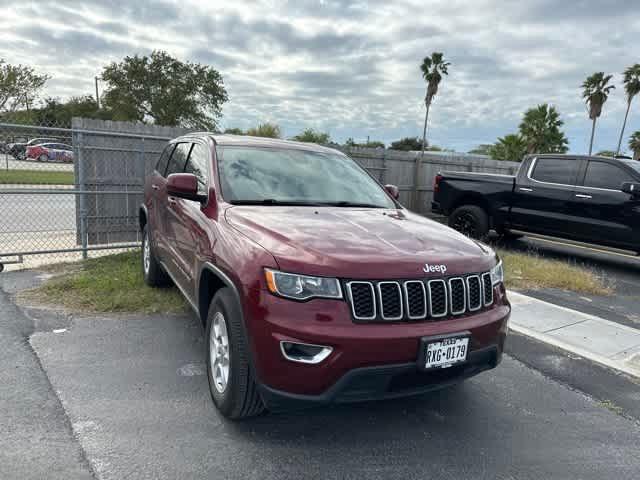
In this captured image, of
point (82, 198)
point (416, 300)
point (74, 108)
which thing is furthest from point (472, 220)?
point (74, 108)

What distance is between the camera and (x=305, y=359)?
92.4 inches

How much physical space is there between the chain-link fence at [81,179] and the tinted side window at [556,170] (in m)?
6.77

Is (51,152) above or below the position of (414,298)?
above

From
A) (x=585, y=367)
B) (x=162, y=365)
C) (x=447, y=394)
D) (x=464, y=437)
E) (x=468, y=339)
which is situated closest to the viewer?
(x=468, y=339)

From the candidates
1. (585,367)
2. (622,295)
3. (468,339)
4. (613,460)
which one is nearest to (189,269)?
(468,339)

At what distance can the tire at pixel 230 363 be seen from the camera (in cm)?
258

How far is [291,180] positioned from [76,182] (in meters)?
5.30

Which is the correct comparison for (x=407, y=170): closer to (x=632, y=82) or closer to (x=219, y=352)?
(x=219, y=352)

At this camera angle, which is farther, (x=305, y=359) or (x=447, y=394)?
(x=447, y=394)

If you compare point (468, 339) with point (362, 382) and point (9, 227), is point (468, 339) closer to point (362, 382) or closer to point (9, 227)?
point (362, 382)

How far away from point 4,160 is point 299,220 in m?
5.09

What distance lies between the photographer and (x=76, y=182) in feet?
24.7

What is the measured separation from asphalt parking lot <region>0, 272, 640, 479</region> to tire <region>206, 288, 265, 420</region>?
172 millimetres

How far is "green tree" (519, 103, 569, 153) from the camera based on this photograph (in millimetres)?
35375
